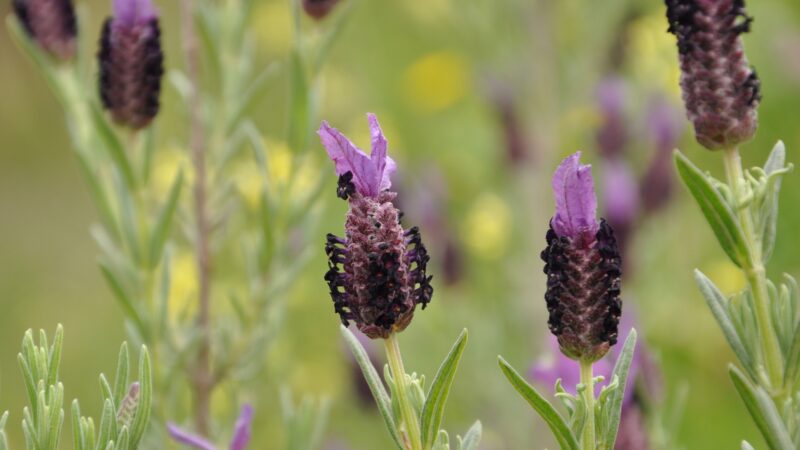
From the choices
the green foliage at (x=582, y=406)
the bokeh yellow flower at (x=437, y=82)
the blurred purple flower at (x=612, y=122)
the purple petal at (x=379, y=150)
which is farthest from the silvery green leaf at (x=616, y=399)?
the bokeh yellow flower at (x=437, y=82)

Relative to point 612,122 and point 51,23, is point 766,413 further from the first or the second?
point 612,122

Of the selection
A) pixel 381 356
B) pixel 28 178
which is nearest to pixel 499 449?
pixel 381 356

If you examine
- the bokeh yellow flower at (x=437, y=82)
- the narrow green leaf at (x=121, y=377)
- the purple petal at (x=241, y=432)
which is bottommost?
the purple petal at (x=241, y=432)

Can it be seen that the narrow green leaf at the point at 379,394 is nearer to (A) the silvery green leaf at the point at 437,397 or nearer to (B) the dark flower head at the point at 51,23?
(A) the silvery green leaf at the point at 437,397

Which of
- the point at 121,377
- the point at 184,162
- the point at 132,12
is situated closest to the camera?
the point at 121,377

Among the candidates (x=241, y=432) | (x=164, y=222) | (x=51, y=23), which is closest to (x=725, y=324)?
(x=241, y=432)

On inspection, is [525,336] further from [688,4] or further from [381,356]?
[688,4]
